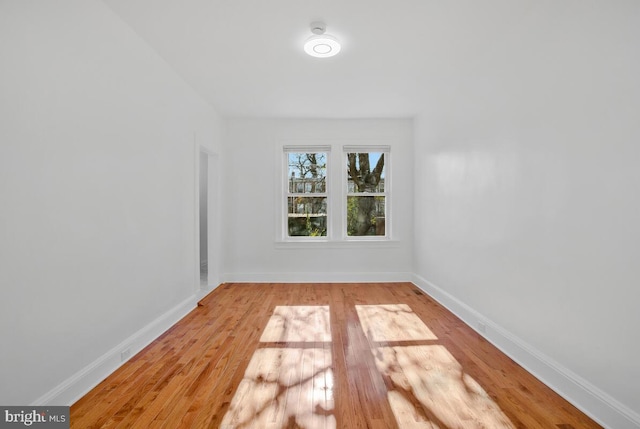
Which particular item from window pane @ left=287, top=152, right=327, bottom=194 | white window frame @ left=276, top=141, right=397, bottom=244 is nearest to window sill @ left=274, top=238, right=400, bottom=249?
white window frame @ left=276, top=141, right=397, bottom=244

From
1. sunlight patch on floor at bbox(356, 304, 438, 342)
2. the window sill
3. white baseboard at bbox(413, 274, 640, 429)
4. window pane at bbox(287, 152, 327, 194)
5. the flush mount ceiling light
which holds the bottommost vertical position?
sunlight patch on floor at bbox(356, 304, 438, 342)

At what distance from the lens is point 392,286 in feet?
16.6

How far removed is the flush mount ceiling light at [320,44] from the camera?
106 inches

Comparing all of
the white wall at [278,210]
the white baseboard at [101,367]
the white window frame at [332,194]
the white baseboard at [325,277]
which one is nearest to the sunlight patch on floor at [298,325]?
the white baseboard at [101,367]

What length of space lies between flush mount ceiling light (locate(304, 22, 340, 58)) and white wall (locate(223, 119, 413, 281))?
236 cm

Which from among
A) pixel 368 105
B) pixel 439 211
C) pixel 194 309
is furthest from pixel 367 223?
pixel 194 309

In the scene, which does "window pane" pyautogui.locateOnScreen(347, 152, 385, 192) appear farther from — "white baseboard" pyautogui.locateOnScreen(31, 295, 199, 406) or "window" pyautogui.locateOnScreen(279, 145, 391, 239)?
"white baseboard" pyautogui.locateOnScreen(31, 295, 199, 406)

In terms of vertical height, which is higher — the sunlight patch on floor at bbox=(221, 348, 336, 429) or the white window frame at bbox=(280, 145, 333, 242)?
the white window frame at bbox=(280, 145, 333, 242)

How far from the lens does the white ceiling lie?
7.86 ft

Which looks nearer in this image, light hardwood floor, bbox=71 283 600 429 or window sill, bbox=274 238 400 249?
light hardwood floor, bbox=71 283 600 429

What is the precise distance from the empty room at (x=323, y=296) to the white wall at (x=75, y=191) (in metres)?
0.01

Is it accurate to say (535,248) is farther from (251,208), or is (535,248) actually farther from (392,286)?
(251,208)

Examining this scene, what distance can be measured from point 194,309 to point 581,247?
3.73 meters

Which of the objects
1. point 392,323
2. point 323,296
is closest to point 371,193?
point 323,296
